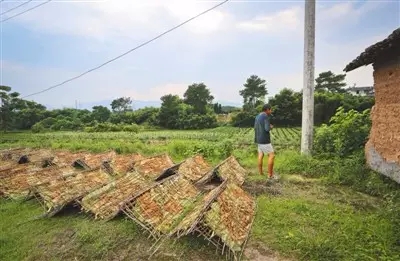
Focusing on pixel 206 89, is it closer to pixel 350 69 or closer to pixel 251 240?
pixel 350 69

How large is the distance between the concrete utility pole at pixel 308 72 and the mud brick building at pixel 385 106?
1.47m

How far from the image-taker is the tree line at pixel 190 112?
37.4 meters

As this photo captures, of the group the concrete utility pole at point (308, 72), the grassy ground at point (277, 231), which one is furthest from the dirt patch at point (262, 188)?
the concrete utility pole at point (308, 72)

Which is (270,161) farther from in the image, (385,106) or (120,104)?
(120,104)

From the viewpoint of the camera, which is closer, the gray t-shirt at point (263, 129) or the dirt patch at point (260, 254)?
the dirt patch at point (260, 254)

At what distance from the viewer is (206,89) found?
6341 cm

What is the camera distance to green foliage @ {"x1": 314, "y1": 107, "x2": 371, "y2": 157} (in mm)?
9166

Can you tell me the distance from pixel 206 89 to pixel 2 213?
2297 inches

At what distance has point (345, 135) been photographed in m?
9.39

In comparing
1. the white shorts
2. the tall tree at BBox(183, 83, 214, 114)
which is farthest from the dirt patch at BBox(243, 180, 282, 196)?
→ the tall tree at BBox(183, 83, 214, 114)

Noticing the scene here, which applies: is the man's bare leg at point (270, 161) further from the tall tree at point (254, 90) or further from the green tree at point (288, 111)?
the tall tree at point (254, 90)

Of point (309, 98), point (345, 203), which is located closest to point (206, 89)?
point (309, 98)

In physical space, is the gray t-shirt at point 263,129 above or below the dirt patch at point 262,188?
above

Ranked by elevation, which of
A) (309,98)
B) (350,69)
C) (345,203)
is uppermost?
(350,69)
